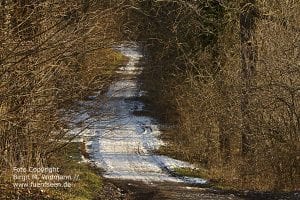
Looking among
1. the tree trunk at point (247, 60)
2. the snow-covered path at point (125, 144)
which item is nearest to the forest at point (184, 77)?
the tree trunk at point (247, 60)

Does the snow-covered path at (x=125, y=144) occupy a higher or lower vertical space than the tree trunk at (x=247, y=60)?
lower

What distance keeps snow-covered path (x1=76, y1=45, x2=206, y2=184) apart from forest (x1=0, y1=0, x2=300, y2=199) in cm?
51

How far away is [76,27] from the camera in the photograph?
29.7 feet

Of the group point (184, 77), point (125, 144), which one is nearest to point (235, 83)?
point (184, 77)

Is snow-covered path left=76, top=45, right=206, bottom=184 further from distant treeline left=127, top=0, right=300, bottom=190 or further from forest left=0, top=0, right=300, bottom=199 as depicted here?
distant treeline left=127, top=0, right=300, bottom=190

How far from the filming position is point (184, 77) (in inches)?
1027

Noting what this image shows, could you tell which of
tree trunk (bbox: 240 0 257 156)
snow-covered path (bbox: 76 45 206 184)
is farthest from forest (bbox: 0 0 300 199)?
snow-covered path (bbox: 76 45 206 184)

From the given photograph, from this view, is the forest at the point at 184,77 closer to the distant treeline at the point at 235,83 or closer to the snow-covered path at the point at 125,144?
the distant treeline at the point at 235,83

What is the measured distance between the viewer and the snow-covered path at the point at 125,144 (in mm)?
11312

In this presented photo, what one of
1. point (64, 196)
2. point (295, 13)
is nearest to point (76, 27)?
point (64, 196)

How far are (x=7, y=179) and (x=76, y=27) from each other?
8.77 feet

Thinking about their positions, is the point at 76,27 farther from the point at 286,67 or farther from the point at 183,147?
the point at 183,147

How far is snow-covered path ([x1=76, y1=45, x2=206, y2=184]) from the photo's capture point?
11.3 meters

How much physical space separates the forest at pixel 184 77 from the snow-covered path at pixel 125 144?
0.51m
